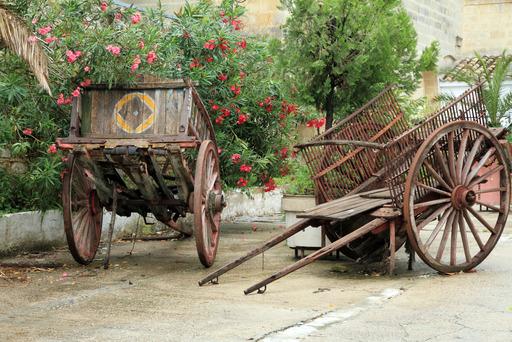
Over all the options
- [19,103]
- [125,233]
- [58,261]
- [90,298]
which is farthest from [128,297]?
[125,233]

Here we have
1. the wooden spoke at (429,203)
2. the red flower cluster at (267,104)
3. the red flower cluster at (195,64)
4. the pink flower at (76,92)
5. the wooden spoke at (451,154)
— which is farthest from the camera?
the red flower cluster at (267,104)

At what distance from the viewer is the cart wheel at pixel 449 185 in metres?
7.41

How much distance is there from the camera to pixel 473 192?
7.99 metres

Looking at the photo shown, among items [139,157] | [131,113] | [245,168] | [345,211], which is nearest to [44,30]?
[131,113]

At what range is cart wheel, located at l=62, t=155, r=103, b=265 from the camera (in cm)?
820

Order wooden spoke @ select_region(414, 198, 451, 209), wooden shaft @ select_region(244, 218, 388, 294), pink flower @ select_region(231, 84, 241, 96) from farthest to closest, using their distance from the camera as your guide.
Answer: pink flower @ select_region(231, 84, 241, 96)
wooden spoke @ select_region(414, 198, 451, 209)
wooden shaft @ select_region(244, 218, 388, 294)

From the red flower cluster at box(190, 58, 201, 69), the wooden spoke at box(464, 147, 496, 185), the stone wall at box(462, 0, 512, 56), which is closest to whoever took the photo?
the wooden spoke at box(464, 147, 496, 185)

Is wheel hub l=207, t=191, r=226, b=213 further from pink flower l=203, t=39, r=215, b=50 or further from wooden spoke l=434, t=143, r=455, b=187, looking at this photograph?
wooden spoke l=434, t=143, r=455, b=187

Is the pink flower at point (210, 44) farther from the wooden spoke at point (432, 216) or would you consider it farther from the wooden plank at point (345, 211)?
the wooden spoke at point (432, 216)

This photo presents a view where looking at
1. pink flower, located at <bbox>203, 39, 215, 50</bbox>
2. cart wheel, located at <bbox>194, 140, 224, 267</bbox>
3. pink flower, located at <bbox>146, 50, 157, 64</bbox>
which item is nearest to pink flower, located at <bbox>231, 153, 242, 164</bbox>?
cart wheel, located at <bbox>194, 140, 224, 267</bbox>

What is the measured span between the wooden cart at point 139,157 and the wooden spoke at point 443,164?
2.21m

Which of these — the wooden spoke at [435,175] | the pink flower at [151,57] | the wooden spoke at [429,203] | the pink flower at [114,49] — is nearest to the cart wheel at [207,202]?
the pink flower at [151,57]

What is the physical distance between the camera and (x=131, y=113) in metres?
8.30

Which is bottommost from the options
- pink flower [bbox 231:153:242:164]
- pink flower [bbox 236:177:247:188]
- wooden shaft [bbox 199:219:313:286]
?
wooden shaft [bbox 199:219:313:286]
